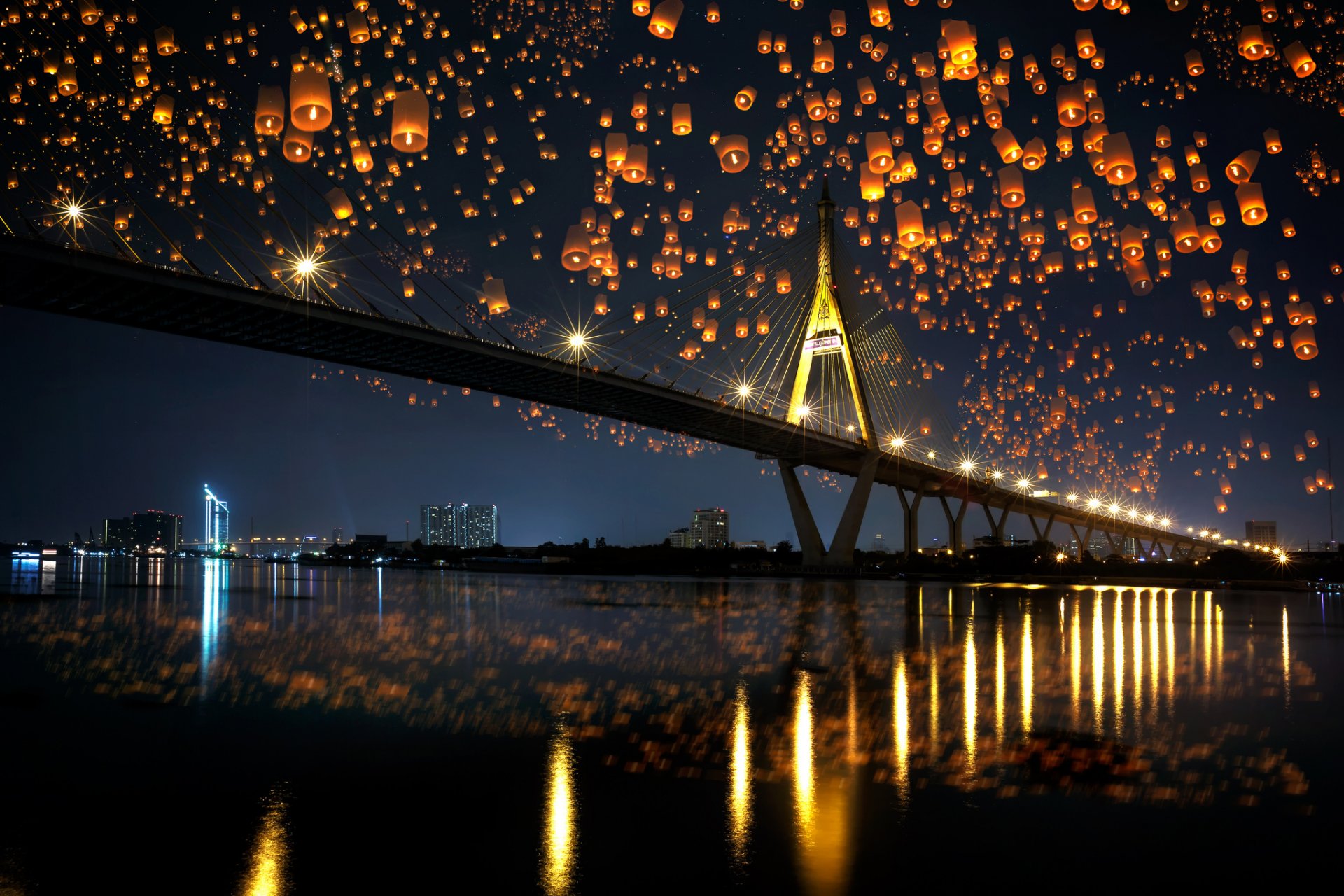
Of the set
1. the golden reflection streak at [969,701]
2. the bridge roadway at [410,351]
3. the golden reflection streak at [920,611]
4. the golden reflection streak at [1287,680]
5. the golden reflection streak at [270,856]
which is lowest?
the golden reflection streak at [920,611]

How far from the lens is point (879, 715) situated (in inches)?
446

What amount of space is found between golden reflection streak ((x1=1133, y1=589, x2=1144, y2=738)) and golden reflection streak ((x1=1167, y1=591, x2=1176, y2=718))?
1.08ft

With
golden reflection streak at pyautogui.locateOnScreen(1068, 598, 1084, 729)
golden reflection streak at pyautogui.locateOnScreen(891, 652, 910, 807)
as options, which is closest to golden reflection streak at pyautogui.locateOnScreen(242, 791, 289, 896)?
golden reflection streak at pyautogui.locateOnScreen(891, 652, 910, 807)

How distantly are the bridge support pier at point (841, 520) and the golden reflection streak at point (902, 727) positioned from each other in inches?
1835

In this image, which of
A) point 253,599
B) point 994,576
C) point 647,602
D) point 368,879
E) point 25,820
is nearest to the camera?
point 368,879

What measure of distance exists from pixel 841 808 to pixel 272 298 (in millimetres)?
33058

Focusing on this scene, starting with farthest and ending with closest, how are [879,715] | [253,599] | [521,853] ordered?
[253,599] < [879,715] < [521,853]

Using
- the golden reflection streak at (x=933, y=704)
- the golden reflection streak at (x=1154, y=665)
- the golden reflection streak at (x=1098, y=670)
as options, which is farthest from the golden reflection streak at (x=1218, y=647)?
the golden reflection streak at (x=933, y=704)

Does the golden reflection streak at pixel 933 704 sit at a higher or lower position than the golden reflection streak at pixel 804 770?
lower

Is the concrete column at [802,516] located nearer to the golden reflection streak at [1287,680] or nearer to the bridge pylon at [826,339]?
the bridge pylon at [826,339]

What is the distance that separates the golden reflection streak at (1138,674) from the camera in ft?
36.4

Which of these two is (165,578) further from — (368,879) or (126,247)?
(368,879)

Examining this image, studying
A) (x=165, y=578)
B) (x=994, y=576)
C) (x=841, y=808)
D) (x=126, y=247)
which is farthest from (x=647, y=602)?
(x=165, y=578)

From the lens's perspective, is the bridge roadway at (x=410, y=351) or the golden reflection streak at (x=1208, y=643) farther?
the bridge roadway at (x=410, y=351)
